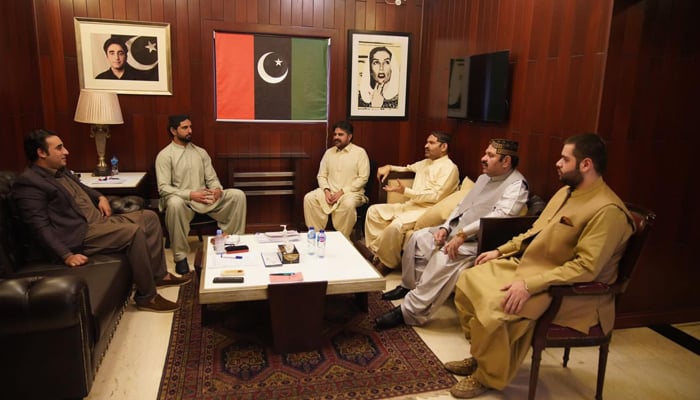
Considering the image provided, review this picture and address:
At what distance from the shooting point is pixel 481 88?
12.8 ft

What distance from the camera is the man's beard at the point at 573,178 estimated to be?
2.38m

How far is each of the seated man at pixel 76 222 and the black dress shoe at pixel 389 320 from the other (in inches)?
53.4

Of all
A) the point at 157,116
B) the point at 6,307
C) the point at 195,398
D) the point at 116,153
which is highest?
the point at 157,116

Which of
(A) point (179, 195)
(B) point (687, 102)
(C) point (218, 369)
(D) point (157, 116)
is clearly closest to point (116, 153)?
(D) point (157, 116)

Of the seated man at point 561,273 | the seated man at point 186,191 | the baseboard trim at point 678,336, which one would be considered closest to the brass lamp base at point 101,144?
the seated man at point 186,191

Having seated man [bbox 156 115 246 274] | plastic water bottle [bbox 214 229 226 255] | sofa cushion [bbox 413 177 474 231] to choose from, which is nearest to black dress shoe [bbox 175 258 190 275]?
seated man [bbox 156 115 246 274]

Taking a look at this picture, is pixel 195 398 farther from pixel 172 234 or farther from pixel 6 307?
pixel 172 234

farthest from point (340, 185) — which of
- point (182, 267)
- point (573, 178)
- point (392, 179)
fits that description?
point (573, 178)

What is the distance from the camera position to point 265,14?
4.80 metres

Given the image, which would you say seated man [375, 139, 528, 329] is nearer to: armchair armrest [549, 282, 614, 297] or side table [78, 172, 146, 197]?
armchair armrest [549, 282, 614, 297]

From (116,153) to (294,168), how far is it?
65.8 inches

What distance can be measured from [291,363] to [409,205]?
1931 mm

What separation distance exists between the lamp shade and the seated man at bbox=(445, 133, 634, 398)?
334cm

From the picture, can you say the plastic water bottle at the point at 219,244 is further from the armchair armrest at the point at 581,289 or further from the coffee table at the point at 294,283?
the armchair armrest at the point at 581,289
